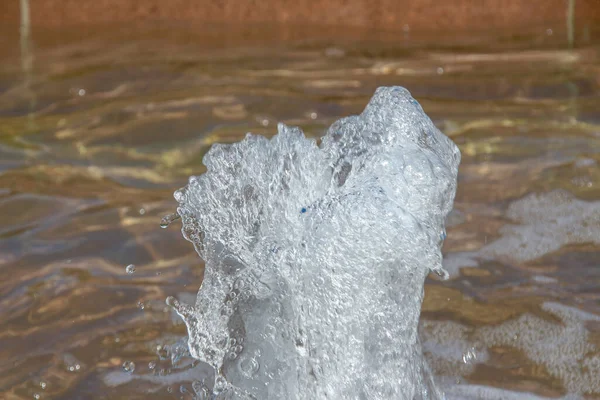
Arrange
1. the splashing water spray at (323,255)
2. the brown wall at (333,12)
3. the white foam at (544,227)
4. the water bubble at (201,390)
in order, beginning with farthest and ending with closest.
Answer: the brown wall at (333,12) → the white foam at (544,227) → the water bubble at (201,390) → the splashing water spray at (323,255)

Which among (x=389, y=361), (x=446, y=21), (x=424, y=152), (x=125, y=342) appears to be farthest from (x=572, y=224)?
(x=446, y=21)

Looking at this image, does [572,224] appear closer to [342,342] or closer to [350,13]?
[342,342]

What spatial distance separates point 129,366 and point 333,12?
3002mm

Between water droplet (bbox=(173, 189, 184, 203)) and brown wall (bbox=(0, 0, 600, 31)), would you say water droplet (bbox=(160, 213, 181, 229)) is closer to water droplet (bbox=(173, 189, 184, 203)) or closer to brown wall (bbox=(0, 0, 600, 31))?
water droplet (bbox=(173, 189, 184, 203))

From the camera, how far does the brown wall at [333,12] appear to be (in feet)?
14.4

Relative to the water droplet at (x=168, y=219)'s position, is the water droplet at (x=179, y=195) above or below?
above

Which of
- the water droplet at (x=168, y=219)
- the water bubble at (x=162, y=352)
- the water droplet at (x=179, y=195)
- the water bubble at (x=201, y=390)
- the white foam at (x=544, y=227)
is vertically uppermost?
the water droplet at (x=179, y=195)

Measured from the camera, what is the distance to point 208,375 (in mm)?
1770

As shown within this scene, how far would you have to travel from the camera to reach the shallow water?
1912mm

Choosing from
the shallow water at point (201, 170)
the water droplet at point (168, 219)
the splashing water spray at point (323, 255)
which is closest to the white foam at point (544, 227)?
the shallow water at point (201, 170)

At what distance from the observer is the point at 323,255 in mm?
1521

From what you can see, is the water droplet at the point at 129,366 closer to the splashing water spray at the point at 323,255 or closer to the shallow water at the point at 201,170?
the shallow water at the point at 201,170

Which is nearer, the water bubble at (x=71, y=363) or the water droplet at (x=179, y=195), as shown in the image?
the water droplet at (x=179, y=195)

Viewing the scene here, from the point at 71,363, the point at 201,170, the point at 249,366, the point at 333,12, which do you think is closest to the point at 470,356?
the point at 249,366
